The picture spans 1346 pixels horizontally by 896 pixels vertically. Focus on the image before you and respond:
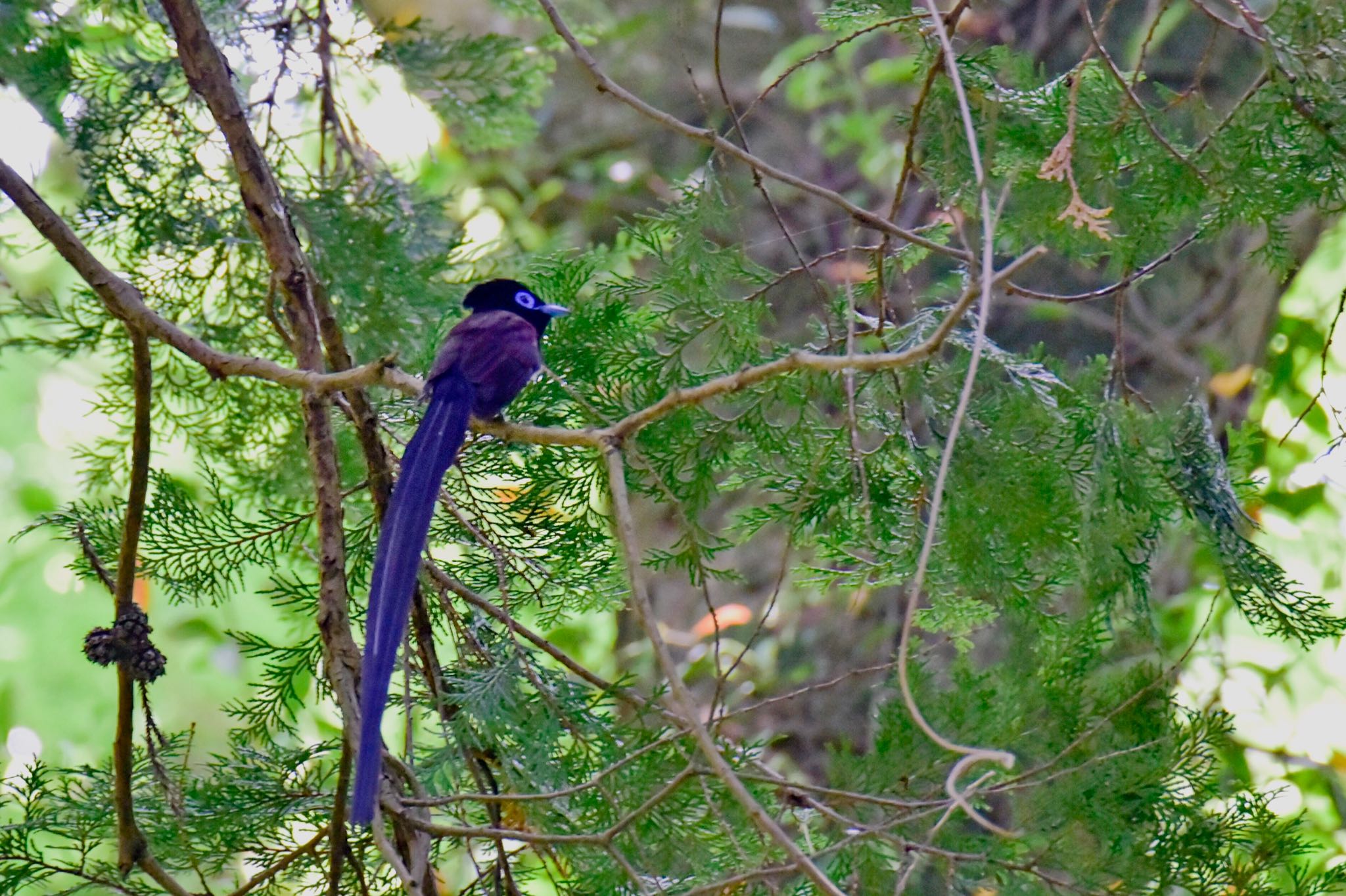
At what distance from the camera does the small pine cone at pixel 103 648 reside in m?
1.80

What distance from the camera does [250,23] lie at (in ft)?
8.77

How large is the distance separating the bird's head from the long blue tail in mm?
326

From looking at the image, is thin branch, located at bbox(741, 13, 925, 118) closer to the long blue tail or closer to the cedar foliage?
the cedar foliage

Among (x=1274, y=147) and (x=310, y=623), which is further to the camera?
(x=310, y=623)

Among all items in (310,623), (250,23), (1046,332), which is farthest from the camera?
(1046,332)

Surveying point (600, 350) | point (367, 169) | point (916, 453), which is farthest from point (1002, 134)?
Result: point (367, 169)

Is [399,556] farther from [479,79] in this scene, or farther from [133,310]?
[479,79]

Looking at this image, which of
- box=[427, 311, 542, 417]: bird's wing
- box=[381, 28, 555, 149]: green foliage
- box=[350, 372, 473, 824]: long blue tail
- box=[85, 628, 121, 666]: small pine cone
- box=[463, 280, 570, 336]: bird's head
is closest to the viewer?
box=[350, 372, 473, 824]: long blue tail

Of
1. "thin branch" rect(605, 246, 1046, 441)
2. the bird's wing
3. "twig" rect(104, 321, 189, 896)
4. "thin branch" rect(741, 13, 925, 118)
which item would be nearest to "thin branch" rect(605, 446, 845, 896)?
"thin branch" rect(605, 246, 1046, 441)

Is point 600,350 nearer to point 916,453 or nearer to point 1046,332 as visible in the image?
point 916,453

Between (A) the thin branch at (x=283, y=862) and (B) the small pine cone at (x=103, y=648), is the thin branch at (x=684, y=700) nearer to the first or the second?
(A) the thin branch at (x=283, y=862)

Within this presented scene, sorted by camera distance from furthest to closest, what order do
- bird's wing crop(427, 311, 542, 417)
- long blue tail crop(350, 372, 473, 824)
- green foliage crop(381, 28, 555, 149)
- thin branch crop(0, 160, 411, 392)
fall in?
green foliage crop(381, 28, 555, 149)
bird's wing crop(427, 311, 542, 417)
thin branch crop(0, 160, 411, 392)
long blue tail crop(350, 372, 473, 824)

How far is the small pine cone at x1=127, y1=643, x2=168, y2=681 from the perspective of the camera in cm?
Result: 183

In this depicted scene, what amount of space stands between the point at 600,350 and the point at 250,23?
1190 millimetres
